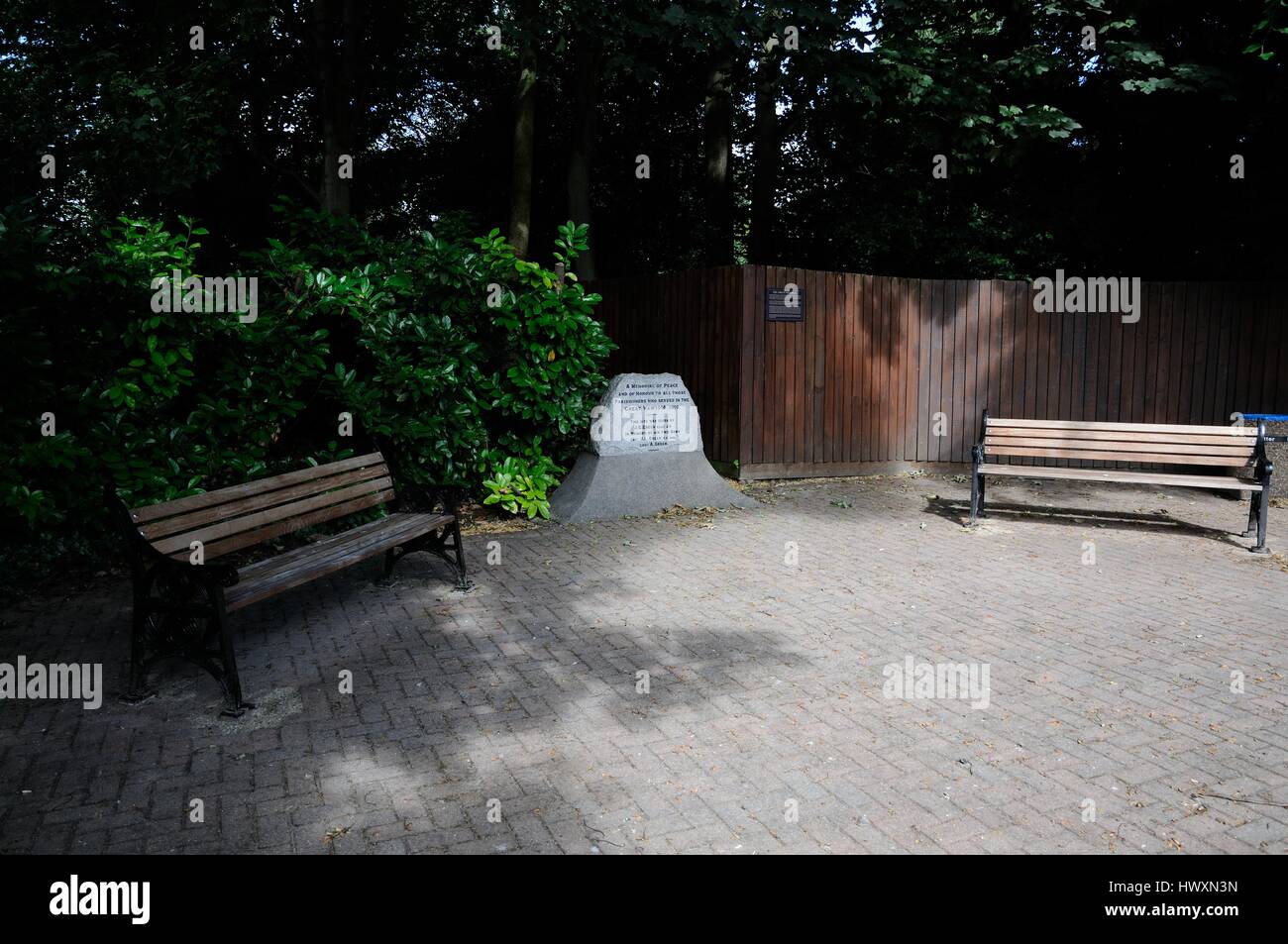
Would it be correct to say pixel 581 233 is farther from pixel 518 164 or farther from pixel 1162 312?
pixel 1162 312

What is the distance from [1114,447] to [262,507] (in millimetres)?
7530

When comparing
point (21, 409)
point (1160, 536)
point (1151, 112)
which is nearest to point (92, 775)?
point (21, 409)

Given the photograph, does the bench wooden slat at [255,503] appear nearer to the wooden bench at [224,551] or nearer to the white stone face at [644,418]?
the wooden bench at [224,551]

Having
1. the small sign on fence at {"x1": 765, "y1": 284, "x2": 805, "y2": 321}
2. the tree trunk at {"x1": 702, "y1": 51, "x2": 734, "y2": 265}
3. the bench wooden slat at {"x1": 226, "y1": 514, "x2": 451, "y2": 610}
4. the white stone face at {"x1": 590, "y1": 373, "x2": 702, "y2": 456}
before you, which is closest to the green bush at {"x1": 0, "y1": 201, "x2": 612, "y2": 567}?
the white stone face at {"x1": 590, "y1": 373, "x2": 702, "y2": 456}

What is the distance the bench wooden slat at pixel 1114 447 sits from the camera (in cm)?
833

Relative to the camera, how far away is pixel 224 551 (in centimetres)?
505

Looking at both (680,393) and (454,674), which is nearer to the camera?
(454,674)

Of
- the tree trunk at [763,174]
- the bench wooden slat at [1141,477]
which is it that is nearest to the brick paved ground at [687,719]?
the bench wooden slat at [1141,477]

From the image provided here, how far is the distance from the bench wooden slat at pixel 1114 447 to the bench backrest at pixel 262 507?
590cm

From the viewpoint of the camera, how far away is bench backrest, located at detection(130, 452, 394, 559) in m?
4.65

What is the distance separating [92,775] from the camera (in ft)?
12.3

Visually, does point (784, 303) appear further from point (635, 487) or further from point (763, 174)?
point (763, 174)

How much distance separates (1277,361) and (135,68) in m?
15.3

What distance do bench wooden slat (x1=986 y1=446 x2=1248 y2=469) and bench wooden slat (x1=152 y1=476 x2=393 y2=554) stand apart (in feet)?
19.5
